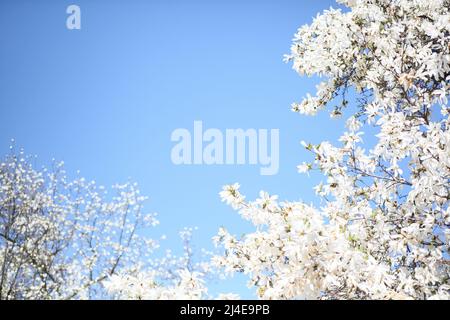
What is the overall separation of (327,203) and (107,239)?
12835mm

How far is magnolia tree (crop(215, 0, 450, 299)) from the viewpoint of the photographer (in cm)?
394

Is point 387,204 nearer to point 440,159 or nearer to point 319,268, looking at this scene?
point 440,159

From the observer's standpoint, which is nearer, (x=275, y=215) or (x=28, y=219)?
(x=275, y=215)

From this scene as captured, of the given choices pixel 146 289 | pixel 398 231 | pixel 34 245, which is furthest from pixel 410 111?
pixel 34 245

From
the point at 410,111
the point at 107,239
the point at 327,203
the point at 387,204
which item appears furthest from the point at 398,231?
the point at 107,239

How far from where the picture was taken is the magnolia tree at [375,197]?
3936 millimetres

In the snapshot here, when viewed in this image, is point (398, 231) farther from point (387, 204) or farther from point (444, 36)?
point (444, 36)

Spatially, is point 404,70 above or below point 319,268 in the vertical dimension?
above

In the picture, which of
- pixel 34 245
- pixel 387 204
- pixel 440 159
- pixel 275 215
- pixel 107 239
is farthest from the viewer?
pixel 107 239

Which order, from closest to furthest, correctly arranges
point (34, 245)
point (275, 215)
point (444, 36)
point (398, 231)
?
1. point (275, 215)
2. point (398, 231)
3. point (444, 36)
4. point (34, 245)

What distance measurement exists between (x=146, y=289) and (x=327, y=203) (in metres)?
2.26

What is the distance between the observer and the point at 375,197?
5.42 meters

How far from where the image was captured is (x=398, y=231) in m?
5.07

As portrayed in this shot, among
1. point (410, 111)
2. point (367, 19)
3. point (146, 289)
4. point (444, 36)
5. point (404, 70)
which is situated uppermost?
point (367, 19)
